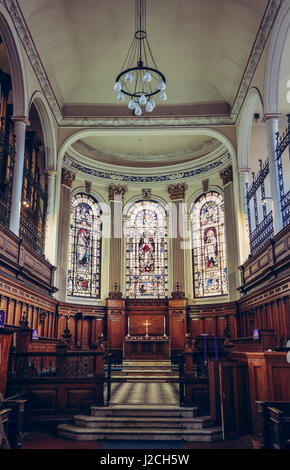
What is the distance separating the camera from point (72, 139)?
1529 centimetres

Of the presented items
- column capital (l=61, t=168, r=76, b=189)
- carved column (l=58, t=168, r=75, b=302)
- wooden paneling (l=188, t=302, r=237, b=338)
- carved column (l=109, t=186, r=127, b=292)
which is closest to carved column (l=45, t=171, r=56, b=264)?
carved column (l=58, t=168, r=75, b=302)

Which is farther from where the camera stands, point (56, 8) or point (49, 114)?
point (49, 114)

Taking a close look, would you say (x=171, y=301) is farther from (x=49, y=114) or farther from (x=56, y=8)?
(x=56, y=8)

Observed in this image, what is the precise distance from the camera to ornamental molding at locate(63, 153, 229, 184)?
1747 cm

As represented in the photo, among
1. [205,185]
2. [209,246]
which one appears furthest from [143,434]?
[205,185]

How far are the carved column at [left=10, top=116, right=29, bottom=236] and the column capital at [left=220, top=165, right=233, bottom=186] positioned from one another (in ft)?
27.4

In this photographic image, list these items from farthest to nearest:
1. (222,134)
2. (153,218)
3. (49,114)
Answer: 1. (153,218)
2. (222,134)
3. (49,114)

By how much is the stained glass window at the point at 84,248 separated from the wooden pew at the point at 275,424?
12.3m

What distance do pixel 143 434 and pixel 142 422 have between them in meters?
0.34

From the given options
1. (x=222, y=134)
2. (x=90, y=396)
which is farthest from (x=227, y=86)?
(x=90, y=396)

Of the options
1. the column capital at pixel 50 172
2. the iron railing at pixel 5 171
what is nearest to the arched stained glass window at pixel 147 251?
the column capital at pixel 50 172

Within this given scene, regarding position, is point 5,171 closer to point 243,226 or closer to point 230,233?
point 243,226

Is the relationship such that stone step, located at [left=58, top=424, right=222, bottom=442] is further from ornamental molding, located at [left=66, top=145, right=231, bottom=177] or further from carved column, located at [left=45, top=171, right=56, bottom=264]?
ornamental molding, located at [left=66, top=145, right=231, bottom=177]
